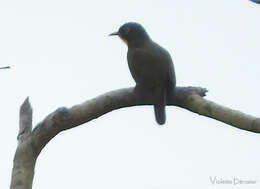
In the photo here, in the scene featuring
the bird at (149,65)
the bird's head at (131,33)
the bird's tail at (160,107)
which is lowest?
the bird's tail at (160,107)

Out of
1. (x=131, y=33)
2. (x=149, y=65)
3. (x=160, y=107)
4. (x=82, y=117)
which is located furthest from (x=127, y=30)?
(x=82, y=117)

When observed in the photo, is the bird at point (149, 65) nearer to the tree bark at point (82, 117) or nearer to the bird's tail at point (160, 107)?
the bird's tail at point (160, 107)

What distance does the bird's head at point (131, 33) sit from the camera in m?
4.96

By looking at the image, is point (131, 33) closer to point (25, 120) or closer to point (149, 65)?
point (149, 65)

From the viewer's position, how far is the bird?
4.08m

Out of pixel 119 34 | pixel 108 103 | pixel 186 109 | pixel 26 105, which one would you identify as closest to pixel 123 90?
pixel 108 103

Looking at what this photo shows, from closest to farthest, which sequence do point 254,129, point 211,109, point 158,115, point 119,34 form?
1. point 254,129
2. point 211,109
3. point 158,115
4. point 119,34

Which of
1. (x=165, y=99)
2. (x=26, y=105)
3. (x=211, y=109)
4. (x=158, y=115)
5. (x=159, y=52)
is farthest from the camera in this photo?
(x=159, y=52)

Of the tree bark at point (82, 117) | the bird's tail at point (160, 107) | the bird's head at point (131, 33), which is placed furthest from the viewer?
the bird's head at point (131, 33)

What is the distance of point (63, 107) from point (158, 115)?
4.21 feet

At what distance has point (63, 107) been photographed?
10.3 ft

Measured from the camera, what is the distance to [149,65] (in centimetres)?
457

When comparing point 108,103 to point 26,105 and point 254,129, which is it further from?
point 254,129

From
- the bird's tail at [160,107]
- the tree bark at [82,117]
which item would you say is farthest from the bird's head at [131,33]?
the tree bark at [82,117]
